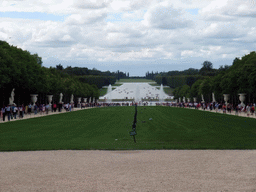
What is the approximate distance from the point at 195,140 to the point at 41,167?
10.9m

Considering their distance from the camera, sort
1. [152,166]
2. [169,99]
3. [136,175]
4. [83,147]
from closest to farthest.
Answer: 1. [136,175]
2. [152,166]
3. [83,147]
4. [169,99]

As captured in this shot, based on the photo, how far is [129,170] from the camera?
13617 mm

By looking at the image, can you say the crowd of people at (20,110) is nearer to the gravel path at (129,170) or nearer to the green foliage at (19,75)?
the green foliage at (19,75)

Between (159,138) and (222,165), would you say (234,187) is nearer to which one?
(222,165)

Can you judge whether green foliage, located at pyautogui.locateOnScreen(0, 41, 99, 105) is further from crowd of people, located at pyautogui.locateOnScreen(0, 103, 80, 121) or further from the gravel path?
the gravel path

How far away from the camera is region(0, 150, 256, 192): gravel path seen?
11289mm

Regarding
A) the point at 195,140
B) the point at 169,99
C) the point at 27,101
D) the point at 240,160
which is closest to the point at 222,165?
the point at 240,160

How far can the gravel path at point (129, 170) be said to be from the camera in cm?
1129

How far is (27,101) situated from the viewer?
3152 inches

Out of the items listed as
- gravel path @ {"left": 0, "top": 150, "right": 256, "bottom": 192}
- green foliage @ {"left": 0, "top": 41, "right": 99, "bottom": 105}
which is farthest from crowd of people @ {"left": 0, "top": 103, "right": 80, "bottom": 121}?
gravel path @ {"left": 0, "top": 150, "right": 256, "bottom": 192}

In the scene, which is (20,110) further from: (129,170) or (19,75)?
(129,170)

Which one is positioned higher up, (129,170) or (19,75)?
(19,75)

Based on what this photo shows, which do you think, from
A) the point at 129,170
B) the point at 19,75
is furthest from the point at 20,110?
the point at 129,170

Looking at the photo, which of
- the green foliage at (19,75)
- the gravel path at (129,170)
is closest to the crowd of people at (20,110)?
the green foliage at (19,75)
